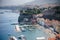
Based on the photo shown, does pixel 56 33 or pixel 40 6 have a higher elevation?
pixel 40 6

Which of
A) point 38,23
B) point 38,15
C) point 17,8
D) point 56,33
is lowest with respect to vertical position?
point 56,33

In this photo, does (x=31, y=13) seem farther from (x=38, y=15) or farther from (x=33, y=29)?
(x=33, y=29)

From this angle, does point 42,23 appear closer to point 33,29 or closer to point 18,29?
point 33,29

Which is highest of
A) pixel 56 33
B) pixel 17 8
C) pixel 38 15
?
pixel 17 8

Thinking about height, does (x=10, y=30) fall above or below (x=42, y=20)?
below

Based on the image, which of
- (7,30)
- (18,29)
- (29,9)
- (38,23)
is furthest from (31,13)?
(7,30)

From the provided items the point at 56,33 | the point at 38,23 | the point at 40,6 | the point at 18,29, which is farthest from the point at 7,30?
the point at 56,33
